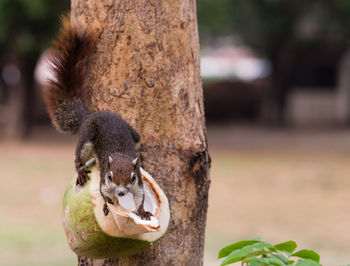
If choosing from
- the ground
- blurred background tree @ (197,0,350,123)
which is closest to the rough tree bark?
the ground

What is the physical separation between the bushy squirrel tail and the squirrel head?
50cm

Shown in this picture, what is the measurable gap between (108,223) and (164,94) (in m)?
0.61

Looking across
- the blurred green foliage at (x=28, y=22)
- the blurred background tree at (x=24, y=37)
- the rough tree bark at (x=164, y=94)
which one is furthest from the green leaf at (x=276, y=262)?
the blurred green foliage at (x=28, y=22)

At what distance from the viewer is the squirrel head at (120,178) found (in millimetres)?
1987

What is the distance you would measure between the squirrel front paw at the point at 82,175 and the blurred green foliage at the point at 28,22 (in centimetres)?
1019

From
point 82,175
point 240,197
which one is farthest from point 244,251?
point 240,197

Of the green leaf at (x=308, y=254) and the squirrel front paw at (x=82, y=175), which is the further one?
the squirrel front paw at (x=82, y=175)

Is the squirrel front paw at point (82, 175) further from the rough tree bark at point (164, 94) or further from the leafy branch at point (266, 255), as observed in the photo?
the leafy branch at point (266, 255)

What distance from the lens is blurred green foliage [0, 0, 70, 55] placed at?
12227 mm

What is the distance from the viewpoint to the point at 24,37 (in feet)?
43.5

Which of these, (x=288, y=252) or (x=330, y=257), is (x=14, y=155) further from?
(x=288, y=252)

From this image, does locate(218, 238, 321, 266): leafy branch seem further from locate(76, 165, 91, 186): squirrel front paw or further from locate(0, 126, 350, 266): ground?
locate(0, 126, 350, 266): ground

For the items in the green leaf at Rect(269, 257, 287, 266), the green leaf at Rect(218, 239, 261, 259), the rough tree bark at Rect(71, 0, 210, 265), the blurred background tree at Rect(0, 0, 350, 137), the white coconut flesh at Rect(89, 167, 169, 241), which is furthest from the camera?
the blurred background tree at Rect(0, 0, 350, 137)

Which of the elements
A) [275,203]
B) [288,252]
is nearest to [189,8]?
[288,252]
